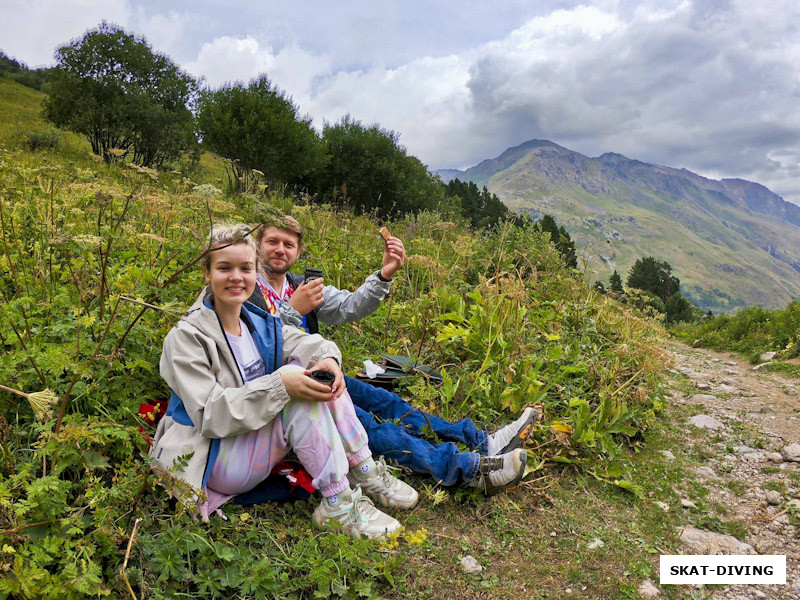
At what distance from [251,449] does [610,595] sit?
2010mm

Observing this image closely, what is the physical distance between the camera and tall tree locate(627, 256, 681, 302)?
53094mm

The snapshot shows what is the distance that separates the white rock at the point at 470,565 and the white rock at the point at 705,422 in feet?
10.4

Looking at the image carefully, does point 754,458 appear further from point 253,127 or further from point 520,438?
point 253,127

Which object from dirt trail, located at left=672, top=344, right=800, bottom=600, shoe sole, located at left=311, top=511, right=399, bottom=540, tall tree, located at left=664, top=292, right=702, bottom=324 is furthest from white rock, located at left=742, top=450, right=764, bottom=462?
tall tree, located at left=664, top=292, right=702, bottom=324

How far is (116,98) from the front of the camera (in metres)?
20.3

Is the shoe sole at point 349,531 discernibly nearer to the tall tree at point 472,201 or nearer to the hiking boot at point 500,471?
the hiking boot at point 500,471

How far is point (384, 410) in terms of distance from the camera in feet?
11.3

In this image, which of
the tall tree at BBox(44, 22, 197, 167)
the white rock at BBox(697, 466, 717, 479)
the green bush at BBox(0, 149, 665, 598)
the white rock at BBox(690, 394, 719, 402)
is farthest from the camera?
the tall tree at BBox(44, 22, 197, 167)

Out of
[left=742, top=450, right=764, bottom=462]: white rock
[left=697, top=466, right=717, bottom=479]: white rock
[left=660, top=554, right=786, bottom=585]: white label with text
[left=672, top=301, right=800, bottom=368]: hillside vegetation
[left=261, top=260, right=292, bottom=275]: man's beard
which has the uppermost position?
[left=261, top=260, right=292, bottom=275]: man's beard

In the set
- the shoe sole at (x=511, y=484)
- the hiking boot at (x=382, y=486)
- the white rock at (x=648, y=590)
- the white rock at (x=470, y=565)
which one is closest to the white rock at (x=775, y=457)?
the white rock at (x=648, y=590)

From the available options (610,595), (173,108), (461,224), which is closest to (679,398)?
(610,595)

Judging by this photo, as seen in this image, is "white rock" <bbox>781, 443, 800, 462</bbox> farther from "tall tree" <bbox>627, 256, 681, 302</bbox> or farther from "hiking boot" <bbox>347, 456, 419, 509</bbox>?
"tall tree" <bbox>627, 256, 681, 302</bbox>

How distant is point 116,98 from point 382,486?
23373mm

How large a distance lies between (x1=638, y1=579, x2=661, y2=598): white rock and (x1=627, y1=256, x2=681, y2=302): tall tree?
5579cm
